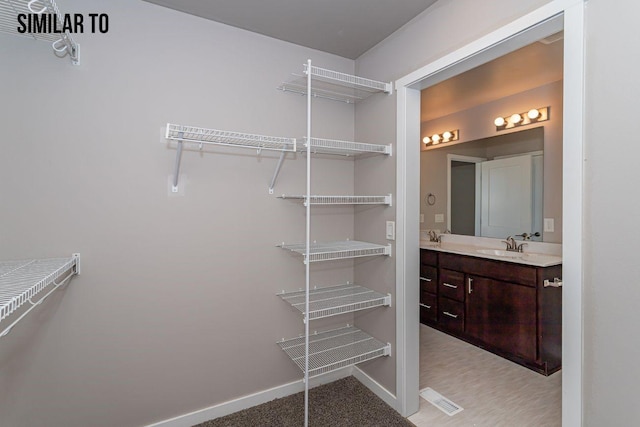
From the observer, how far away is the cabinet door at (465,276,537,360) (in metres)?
2.41

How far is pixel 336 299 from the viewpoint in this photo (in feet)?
6.62

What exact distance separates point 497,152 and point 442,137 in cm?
72

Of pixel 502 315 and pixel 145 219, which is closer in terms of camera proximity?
pixel 145 219

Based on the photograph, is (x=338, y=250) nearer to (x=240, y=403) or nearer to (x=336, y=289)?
(x=336, y=289)

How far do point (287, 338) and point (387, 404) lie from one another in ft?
2.54

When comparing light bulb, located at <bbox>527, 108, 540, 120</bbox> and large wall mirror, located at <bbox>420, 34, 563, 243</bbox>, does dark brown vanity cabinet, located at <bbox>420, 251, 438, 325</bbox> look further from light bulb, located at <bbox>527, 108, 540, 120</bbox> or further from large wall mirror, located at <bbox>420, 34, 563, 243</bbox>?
light bulb, located at <bbox>527, 108, 540, 120</bbox>

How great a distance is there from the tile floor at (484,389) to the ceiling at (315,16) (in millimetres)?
2408

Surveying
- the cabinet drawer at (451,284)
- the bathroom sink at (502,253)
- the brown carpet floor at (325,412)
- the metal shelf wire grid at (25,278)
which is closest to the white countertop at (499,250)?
the bathroom sink at (502,253)

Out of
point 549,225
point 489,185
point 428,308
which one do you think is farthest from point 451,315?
point 489,185

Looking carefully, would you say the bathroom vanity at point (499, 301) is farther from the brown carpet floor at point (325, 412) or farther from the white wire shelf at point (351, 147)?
the white wire shelf at point (351, 147)

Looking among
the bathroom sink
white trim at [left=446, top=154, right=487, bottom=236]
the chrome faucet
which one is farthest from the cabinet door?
white trim at [left=446, top=154, right=487, bottom=236]

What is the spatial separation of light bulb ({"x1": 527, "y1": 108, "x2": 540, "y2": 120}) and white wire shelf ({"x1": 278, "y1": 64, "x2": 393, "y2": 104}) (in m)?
1.79

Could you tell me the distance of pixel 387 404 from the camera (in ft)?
6.53

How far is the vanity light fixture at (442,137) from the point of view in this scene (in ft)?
12.0
